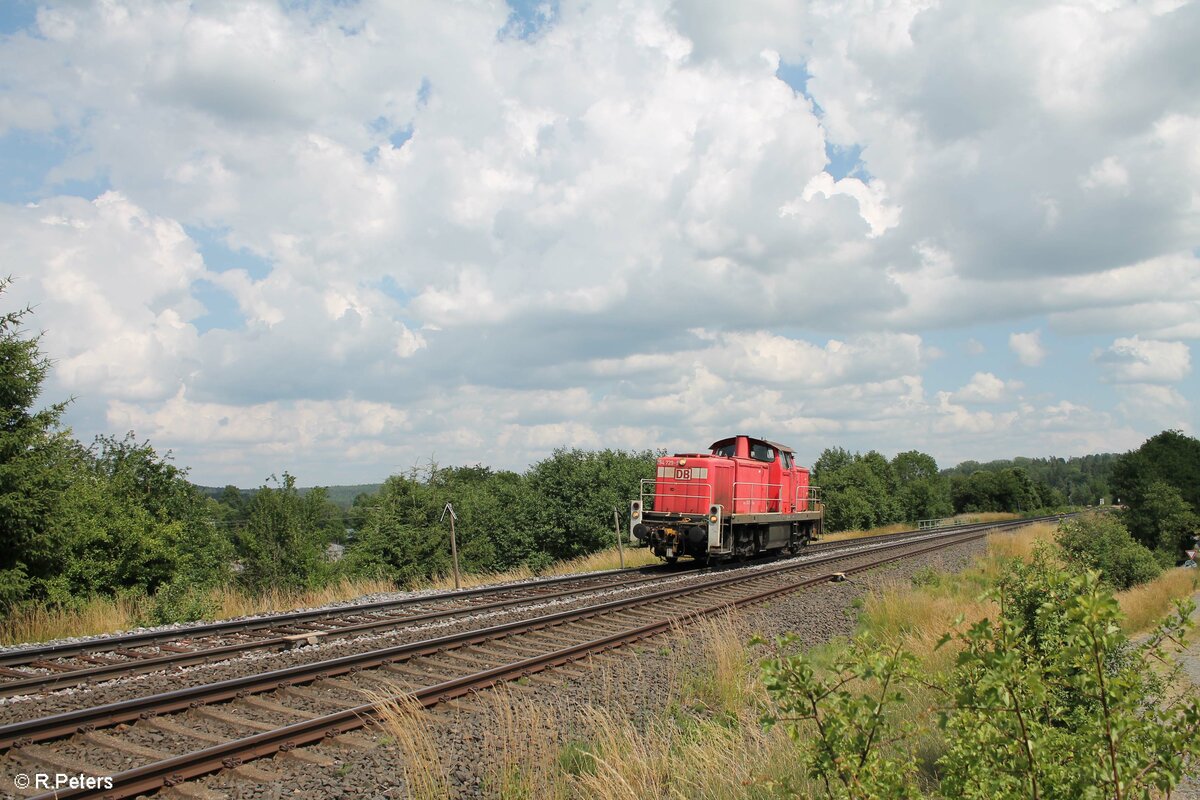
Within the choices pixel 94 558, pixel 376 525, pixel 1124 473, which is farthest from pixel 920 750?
pixel 1124 473

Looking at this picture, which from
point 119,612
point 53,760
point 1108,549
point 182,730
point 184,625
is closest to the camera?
point 53,760

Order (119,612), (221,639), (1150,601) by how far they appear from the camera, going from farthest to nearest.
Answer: (119,612) → (1150,601) → (221,639)

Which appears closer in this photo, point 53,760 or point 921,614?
point 53,760

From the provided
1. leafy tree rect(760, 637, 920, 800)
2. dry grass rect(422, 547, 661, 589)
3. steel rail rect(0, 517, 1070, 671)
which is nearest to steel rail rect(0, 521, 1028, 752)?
steel rail rect(0, 517, 1070, 671)

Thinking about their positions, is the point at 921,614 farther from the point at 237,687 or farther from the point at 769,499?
the point at 769,499

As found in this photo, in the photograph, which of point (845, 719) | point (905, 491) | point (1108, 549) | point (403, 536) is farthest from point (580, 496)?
point (905, 491)

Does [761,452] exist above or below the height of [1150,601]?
above

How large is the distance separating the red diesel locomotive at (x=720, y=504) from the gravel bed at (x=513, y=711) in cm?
694

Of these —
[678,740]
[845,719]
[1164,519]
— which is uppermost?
[845,719]

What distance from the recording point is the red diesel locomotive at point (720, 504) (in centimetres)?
2125

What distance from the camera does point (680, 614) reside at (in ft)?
43.4

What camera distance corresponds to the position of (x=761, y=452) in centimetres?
2483

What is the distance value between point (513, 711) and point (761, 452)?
18.4 m

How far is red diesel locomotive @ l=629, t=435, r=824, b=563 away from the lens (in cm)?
2125
